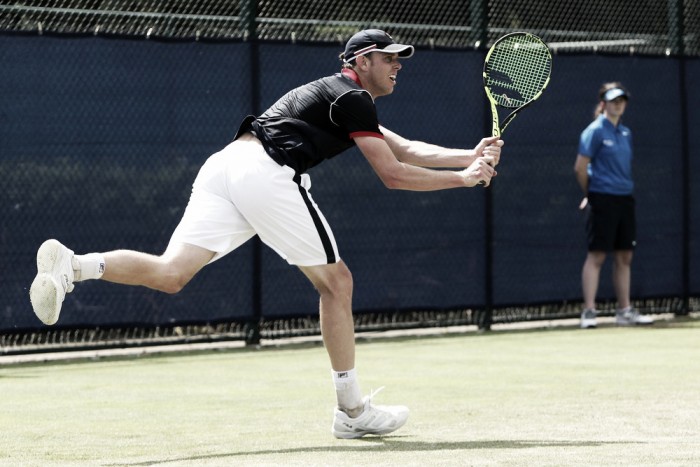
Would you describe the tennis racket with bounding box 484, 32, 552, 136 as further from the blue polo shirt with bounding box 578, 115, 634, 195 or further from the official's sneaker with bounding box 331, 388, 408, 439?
the blue polo shirt with bounding box 578, 115, 634, 195

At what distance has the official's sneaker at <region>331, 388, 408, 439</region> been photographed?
604cm

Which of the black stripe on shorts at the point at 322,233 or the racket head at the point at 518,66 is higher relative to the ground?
the racket head at the point at 518,66

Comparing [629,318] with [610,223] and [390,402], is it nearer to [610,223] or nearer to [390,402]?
[610,223]

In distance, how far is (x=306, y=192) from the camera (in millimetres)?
6012

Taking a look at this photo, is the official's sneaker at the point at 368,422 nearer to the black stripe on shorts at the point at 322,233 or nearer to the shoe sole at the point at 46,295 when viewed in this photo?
the black stripe on shorts at the point at 322,233

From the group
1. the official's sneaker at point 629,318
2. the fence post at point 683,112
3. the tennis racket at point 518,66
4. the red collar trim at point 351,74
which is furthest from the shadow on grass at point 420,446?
the fence post at point 683,112

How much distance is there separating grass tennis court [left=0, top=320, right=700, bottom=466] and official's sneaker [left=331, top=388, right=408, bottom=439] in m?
0.05

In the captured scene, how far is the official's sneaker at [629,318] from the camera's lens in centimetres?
1165

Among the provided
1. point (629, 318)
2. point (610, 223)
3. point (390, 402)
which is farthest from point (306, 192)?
point (629, 318)

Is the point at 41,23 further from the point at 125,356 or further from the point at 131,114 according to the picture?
the point at 125,356

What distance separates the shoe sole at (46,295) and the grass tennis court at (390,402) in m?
0.58

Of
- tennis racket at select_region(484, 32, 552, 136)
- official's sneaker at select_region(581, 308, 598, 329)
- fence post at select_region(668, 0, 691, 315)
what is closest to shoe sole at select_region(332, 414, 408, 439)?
tennis racket at select_region(484, 32, 552, 136)

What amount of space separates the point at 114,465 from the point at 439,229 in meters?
5.99

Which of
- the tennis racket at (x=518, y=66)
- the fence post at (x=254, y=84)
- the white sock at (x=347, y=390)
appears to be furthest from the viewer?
the fence post at (x=254, y=84)
